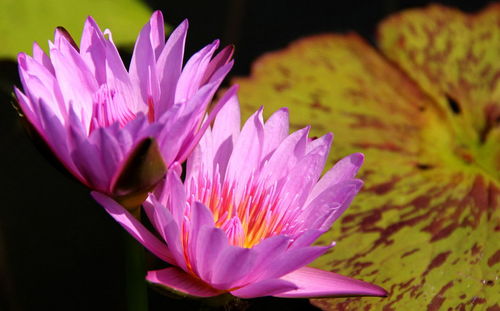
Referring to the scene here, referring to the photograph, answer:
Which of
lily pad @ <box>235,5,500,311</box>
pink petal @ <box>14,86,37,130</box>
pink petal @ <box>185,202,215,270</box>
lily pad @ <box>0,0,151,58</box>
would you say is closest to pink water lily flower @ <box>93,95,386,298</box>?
pink petal @ <box>185,202,215,270</box>

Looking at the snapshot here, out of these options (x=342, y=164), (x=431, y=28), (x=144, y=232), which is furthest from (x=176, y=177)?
(x=431, y=28)

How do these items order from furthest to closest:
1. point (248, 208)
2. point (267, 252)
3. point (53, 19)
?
point (53, 19) < point (248, 208) < point (267, 252)

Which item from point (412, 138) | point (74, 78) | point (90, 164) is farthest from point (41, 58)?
point (412, 138)

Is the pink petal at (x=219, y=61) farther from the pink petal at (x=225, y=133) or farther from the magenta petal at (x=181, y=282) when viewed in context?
the magenta petal at (x=181, y=282)

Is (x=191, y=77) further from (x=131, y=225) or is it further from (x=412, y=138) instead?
(x=412, y=138)

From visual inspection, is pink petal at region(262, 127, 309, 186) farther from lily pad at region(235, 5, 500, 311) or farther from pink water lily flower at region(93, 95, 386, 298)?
lily pad at region(235, 5, 500, 311)

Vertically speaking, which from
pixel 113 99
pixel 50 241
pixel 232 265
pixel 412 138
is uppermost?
pixel 113 99

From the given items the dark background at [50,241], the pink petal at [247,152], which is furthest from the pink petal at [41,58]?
the dark background at [50,241]

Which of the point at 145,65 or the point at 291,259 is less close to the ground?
the point at 145,65
